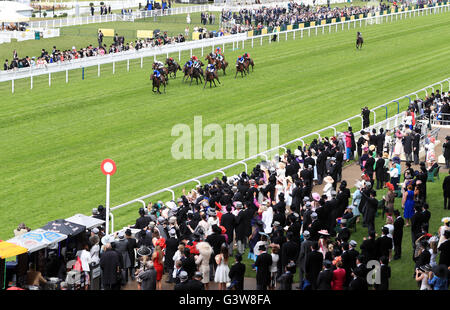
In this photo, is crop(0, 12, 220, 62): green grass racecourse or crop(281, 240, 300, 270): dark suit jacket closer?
crop(281, 240, 300, 270): dark suit jacket

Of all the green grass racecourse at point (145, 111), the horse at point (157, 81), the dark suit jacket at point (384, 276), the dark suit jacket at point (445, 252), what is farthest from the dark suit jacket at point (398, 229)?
the horse at point (157, 81)

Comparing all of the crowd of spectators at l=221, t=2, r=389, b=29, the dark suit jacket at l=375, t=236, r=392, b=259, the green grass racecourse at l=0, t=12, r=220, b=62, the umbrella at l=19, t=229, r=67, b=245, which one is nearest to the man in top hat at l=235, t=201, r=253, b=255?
the dark suit jacket at l=375, t=236, r=392, b=259

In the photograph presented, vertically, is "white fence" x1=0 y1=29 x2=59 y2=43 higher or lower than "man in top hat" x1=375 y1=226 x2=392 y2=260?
higher

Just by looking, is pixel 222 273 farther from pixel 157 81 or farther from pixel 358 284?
pixel 157 81

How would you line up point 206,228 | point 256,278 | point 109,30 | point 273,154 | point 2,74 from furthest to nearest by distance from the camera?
point 109,30 → point 2,74 → point 273,154 → point 206,228 → point 256,278

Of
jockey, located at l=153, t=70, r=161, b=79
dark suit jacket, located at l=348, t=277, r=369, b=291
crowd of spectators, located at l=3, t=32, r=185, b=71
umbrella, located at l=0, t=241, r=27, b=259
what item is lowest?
dark suit jacket, located at l=348, t=277, r=369, b=291

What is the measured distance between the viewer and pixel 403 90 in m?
32.3

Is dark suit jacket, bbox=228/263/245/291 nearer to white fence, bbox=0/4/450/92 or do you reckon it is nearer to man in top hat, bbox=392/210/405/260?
man in top hat, bbox=392/210/405/260

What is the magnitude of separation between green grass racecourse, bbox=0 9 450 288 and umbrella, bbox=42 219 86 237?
4389 mm

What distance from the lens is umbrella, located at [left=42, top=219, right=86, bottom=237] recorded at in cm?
1221
